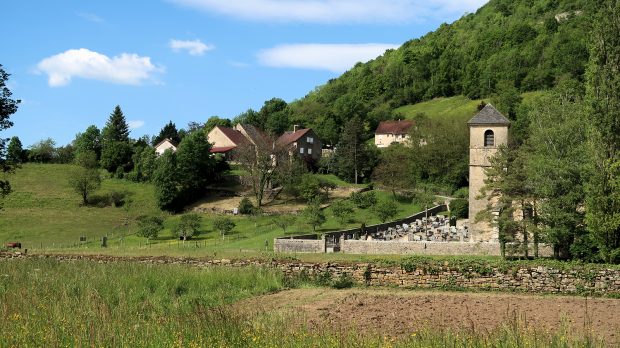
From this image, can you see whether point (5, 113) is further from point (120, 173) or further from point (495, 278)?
point (120, 173)

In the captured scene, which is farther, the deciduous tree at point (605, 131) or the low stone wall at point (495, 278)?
the deciduous tree at point (605, 131)

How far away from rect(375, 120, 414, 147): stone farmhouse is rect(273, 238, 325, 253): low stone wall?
6790 centimetres

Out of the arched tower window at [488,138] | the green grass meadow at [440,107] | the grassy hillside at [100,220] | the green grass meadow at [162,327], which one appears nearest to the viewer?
the green grass meadow at [162,327]

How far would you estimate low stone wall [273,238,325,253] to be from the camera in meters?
38.5

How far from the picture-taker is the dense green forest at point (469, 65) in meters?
110

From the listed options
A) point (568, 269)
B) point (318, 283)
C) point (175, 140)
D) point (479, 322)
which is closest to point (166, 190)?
point (175, 140)

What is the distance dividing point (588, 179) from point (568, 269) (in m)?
9.83

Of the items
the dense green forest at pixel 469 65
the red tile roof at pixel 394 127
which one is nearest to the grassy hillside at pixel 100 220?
the red tile roof at pixel 394 127

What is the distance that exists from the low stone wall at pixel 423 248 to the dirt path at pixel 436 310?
14441 millimetres

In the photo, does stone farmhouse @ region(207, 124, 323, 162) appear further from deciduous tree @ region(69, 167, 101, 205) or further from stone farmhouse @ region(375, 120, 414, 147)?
deciduous tree @ region(69, 167, 101, 205)

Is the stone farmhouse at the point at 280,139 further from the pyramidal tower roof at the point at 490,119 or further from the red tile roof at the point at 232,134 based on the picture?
the pyramidal tower roof at the point at 490,119

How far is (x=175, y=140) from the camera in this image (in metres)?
108

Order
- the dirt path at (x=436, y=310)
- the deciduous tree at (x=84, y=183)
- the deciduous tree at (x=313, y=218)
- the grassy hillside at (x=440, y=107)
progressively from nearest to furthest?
the dirt path at (x=436, y=310)
the deciduous tree at (x=313, y=218)
the deciduous tree at (x=84, y=183)
the grassy hillside at (x=440, y=107)

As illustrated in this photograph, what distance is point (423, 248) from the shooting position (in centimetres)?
3775
